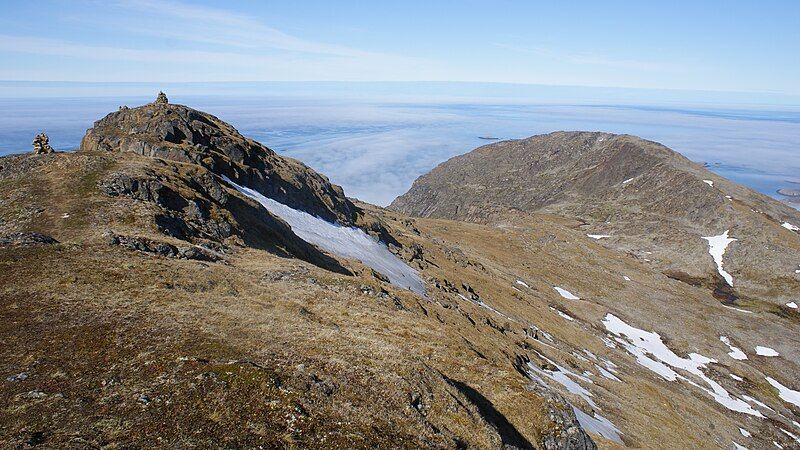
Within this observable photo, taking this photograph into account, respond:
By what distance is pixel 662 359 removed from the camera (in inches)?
3002

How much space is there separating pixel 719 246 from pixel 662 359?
110 meters

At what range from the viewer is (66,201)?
3709 centimetres

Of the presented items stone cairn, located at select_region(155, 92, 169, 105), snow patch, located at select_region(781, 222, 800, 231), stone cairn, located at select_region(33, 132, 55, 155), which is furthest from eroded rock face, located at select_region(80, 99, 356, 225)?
snow patch, located at select_region(781, 222, 800, 231)

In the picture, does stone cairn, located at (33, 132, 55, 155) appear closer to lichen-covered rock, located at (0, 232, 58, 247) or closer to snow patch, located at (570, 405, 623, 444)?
lichen-covered rock, located at (0, 232, 58, 247)

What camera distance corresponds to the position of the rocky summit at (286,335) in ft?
55.5

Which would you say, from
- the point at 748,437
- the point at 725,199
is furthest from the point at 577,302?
the point at 725,199

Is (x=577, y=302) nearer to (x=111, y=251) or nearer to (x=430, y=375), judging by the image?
(x=430, y=375)

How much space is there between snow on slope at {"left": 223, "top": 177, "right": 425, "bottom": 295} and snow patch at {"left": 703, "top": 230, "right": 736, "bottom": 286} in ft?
436

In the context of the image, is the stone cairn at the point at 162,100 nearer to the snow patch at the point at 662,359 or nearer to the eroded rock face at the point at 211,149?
the eroded rock face at the point at 211,149

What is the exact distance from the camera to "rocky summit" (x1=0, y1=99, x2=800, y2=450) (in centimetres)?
1692

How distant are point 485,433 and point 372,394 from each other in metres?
5.61

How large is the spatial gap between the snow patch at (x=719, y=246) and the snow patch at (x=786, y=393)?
7706cm

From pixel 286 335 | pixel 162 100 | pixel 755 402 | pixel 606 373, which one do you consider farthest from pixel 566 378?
pixel 162 100

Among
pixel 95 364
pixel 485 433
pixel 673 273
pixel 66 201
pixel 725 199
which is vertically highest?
pixel 66 201
